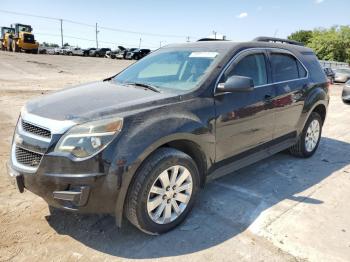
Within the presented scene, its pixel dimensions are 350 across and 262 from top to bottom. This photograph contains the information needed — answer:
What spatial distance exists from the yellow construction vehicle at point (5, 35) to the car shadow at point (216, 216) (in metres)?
39.3

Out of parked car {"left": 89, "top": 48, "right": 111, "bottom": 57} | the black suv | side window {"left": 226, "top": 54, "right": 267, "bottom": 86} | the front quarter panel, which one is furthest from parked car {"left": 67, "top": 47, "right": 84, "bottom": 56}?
the front quarter panel

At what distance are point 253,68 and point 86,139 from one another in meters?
2.38

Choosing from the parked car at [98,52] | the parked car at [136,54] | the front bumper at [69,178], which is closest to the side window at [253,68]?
the front bumper at [69,178]

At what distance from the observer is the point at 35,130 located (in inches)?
120

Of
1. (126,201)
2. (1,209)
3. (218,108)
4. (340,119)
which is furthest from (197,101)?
(340,119)

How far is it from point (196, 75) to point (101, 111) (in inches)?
49.6

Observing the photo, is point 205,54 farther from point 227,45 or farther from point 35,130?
point 35,130

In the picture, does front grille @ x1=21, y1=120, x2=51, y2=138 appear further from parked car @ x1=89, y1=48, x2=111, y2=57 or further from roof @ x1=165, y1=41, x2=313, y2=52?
parked car @ x1=89, y1=48, x2=111, y2=57

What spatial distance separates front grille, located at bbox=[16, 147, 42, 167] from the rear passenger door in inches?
114

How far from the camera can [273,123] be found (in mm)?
4520

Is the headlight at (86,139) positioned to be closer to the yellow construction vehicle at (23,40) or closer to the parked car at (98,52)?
the yellow construction vehicle at (23,40)

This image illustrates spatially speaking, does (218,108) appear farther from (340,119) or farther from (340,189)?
(340,119)

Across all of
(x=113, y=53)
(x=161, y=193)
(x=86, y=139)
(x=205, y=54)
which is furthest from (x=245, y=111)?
(x=113, y=53)

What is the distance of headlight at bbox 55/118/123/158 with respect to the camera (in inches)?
110
